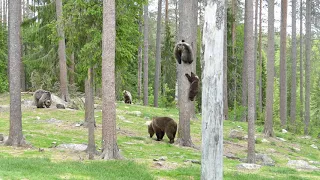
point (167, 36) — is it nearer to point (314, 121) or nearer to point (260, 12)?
point (260, 12)

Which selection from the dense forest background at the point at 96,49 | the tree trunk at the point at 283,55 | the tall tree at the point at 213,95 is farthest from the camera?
the tree trunk at the point at 283,55

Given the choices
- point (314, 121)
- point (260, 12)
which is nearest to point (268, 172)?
point (260, 12)

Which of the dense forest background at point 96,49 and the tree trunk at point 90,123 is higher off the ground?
the dense forest background at point 96,49

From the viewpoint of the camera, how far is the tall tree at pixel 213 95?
674cm

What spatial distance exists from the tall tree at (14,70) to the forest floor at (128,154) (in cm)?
47

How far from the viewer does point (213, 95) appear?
675cm

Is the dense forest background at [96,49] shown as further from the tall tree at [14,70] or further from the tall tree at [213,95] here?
the tall tree at [14,70]

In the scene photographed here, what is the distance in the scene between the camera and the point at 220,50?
22.3 feet

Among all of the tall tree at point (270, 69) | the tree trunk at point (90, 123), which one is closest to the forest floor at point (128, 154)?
the tree trunk at point (90, 123)

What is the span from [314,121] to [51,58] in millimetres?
32551

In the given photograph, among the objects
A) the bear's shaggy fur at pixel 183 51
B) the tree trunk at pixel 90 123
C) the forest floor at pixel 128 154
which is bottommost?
the forest floor at pixel 128 154

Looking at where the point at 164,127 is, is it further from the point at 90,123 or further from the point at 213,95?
the point at 213,95

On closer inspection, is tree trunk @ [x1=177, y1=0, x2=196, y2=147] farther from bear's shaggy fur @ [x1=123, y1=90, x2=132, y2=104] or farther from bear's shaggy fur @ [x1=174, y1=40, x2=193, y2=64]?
bear's shaggy fur @ [x1=123, y1=90, x2=132, y2=104]

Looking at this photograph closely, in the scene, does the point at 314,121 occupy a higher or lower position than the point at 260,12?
lower
